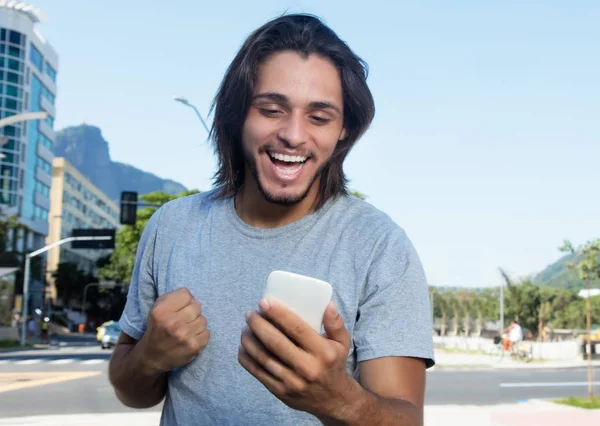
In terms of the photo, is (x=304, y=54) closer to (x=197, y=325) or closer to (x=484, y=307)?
(x=197, y=325)

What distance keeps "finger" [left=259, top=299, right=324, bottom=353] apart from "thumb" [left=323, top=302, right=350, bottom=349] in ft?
0.19

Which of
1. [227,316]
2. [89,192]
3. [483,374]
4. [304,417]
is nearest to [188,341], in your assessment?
[227,316]

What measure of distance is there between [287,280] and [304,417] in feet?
1.85

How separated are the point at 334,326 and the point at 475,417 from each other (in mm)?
11016

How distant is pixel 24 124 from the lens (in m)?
64.5

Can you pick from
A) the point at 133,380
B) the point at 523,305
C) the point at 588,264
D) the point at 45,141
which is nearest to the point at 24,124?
the point at 45,141

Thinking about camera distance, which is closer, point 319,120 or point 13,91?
point 319,120

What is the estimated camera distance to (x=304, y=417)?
6.03 feet

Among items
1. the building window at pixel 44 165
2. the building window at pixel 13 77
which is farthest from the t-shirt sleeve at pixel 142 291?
the building window at pixel 44 165

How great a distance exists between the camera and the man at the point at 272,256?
1.77m

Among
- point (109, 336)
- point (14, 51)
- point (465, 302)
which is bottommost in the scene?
point (109, 336)

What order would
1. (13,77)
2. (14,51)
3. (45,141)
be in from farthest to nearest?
1. (45,141)
2. (14,51)
3. (13,77)

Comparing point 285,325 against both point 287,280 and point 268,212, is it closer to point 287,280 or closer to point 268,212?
point 287,280

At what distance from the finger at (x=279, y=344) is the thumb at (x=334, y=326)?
8cm
